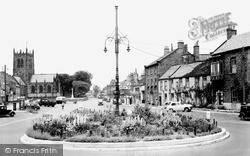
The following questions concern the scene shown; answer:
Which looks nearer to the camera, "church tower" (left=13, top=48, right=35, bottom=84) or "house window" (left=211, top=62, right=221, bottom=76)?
"house window" (left=211, top=62, right=221, bottom=76)

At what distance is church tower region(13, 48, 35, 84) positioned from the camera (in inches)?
5581

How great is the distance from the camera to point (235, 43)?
3906 centimetres

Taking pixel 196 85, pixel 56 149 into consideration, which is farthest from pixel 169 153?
pixel 196 85

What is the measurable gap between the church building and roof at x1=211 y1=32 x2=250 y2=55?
363ft

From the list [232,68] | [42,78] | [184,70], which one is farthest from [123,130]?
[42,78]

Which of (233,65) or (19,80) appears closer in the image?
(233,65)

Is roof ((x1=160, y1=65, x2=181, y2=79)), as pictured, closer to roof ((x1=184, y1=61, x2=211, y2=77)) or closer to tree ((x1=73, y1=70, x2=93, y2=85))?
roof ((x1=184, y1=61, x2=211, y2=77))

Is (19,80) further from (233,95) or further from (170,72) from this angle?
(233,95)

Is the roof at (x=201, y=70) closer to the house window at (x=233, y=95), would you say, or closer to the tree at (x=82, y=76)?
the house window at (x=233, y=95)

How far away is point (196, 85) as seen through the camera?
46594 mm

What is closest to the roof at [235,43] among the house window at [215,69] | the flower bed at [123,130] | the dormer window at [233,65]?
the dormer window at [233,65]

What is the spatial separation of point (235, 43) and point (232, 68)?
142 inches

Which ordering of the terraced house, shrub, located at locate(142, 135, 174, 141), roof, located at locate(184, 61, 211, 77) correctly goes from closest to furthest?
shrub, located at locate(142, 135, 174, 141) → roof, located at locate(184, 61, 211, 77) → the terraced house

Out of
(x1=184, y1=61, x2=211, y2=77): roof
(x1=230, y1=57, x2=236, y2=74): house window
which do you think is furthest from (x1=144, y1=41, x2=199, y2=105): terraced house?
(x1=230, y1=57, x2=236, y2=74): house window
